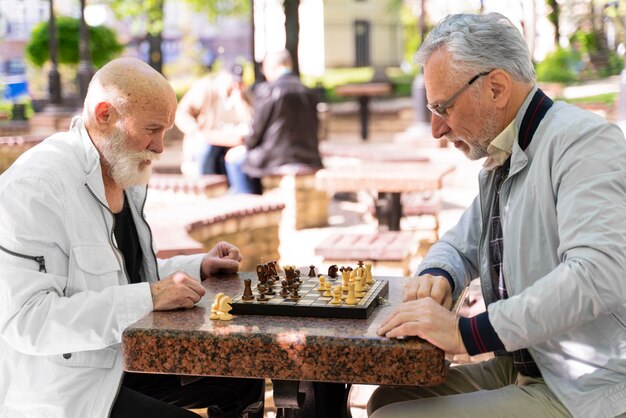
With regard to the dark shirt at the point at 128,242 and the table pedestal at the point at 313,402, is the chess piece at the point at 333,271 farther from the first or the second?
the dark shirt at the point at 128,242

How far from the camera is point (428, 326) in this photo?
233 cm

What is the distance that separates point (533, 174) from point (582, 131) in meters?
0.18

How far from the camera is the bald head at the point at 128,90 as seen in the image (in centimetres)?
301

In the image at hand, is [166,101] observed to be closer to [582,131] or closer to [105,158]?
[105,158]

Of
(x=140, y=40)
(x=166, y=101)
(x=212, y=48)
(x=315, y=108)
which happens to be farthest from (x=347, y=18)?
(x=166, y=101)

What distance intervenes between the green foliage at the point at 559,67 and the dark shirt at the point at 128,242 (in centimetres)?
2097

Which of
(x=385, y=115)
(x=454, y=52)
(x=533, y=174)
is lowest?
(x=385, y=115)

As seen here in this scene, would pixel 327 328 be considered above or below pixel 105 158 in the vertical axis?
below

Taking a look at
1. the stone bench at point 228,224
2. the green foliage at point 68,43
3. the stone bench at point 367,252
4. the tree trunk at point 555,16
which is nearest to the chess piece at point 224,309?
the stone bench at point 228,224

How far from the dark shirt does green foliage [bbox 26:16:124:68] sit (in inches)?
921

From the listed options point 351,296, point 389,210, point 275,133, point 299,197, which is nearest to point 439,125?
point 351,296

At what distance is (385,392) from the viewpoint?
109 inches

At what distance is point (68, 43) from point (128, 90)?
24170 mm

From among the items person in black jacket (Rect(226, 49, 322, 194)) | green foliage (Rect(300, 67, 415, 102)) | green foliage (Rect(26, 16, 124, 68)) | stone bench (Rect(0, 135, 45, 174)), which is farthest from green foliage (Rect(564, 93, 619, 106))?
green foliage (Rect(26, 16, 124, 68))
